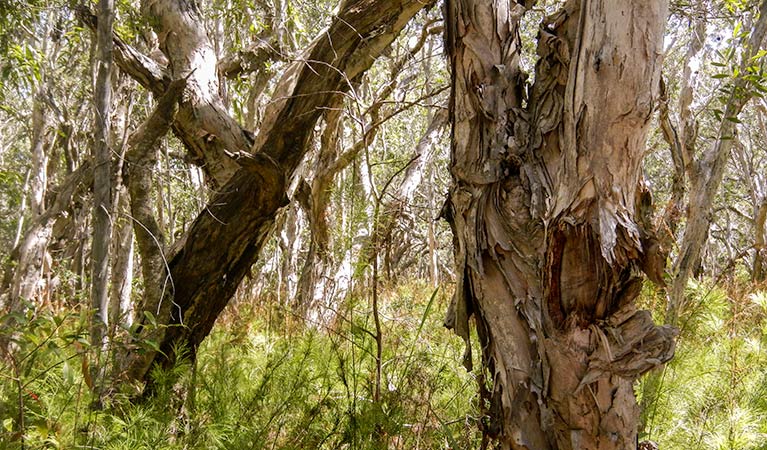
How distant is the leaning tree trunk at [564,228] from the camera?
2.02 metres

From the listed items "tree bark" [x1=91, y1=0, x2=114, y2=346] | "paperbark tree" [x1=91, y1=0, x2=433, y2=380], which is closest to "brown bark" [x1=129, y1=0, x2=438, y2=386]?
"paperbark tree" [x1=91, y1=0, x2=433, y2=380]

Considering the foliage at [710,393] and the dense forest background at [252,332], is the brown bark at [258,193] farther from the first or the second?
the foliage at [710,393]

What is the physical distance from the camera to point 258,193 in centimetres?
340

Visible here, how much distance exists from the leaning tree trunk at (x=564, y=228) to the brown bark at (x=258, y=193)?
1.30 metres

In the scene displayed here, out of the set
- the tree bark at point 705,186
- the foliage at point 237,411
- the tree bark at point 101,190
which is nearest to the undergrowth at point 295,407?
the foliage at point 237,411

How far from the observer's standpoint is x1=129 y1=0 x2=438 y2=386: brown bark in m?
3.35

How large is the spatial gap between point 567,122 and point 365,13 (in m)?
1.85

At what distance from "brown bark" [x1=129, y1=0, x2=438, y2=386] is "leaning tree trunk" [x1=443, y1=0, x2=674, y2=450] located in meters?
1.30

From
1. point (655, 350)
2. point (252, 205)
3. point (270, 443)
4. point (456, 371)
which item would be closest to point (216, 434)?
point (270, 443)

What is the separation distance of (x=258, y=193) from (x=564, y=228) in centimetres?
193

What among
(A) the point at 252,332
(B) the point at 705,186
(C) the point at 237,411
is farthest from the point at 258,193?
(B) the point at 705,186

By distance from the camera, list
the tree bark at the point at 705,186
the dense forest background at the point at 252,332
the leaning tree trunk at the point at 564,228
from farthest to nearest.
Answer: the tree bark at the point at 705,186, the dense forest background at the point at 252,332, the leaning tree trunk at the point at 564,228

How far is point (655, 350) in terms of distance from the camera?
1991mm

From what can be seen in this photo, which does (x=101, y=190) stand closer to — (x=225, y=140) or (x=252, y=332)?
(x=225, y=140)
